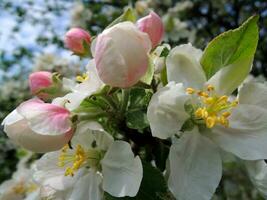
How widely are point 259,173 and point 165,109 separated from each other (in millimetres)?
250

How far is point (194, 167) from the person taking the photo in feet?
3.36

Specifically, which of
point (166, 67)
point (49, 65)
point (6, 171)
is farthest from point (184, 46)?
point (6, 171)

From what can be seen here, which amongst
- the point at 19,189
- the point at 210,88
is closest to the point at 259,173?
the point at 210,88

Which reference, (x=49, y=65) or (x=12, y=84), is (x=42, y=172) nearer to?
(x=49, y=65)

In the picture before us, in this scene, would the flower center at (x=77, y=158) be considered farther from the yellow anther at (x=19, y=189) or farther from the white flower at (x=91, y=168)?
the yellow anther at (x=19, y=189)

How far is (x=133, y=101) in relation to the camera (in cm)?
112

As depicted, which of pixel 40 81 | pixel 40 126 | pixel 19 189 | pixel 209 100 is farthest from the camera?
pixel 19 189

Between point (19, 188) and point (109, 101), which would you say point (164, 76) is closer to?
point (109, 101)

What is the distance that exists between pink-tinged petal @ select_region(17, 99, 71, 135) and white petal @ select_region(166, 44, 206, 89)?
0.25 meters

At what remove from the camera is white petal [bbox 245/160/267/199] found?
104cm

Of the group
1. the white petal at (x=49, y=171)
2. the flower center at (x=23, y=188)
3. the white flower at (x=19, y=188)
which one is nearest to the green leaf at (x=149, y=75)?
the white petal at (x=49, y=171)

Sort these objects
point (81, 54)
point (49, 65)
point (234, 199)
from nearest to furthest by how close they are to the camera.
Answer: point (81, 54) → point (234, 199) → point (49, 65)

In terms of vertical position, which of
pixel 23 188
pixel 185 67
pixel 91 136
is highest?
pixel 185 67

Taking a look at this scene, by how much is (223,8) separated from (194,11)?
33cm
